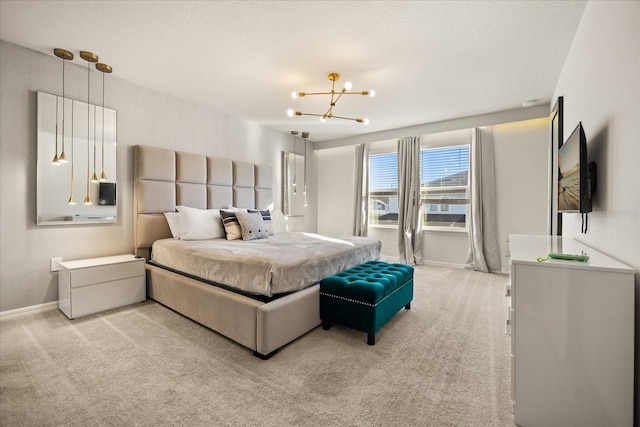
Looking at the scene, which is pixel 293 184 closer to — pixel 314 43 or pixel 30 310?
pixel 314 43

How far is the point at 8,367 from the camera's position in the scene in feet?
6.24

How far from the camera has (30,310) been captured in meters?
2.81

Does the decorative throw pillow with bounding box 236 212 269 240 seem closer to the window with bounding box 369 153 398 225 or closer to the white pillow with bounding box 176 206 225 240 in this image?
the white pillow with bounding box 176 206 225 240

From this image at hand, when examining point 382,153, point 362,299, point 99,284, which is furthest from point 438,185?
point 99,284

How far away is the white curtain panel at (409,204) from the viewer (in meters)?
5.36

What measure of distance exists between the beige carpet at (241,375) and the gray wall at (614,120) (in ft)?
2.96

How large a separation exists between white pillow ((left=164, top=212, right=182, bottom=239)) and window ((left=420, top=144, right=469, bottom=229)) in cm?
426

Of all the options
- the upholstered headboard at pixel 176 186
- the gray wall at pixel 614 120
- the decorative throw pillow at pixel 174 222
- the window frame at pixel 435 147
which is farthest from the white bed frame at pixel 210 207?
the window frame at pixel 435 147

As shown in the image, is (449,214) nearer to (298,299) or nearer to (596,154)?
(596,154)

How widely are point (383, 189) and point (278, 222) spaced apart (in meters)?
2.38

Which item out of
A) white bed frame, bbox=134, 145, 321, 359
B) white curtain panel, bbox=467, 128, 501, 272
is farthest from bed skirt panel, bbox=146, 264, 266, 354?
white curtain panel, bbox=467, 128, 501, 272

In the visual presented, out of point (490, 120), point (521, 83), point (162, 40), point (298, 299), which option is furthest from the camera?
point (490, 120)

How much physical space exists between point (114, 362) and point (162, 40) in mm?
2743

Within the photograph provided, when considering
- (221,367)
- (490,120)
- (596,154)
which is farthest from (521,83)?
(221,367)
